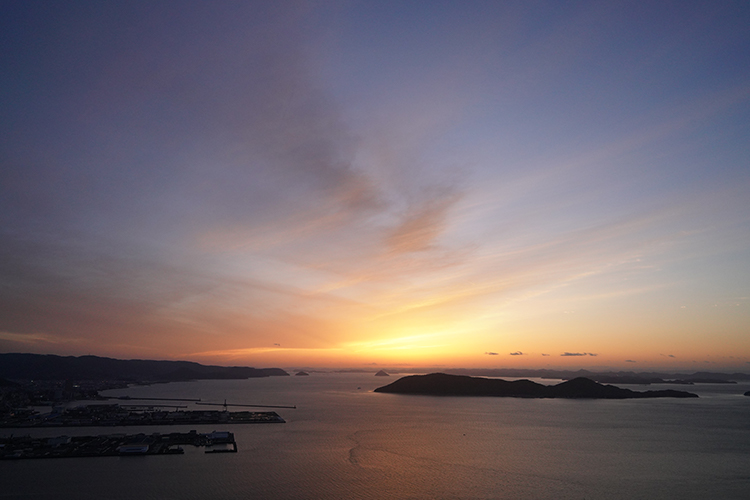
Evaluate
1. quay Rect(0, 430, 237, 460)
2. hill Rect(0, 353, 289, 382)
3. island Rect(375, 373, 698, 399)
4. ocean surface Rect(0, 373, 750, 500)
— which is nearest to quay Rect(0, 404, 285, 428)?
Answer: ocean surface Rect(0, 373, 750, 500)

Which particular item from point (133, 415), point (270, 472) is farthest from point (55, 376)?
point (270, 472)

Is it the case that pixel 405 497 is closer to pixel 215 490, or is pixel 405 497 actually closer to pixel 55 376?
pixel 215 490

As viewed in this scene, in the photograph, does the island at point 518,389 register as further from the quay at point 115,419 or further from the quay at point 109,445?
the quay at point 109,445

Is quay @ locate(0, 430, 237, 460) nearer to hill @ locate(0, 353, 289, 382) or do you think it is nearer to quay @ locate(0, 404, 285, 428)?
quay @ locate(0, 404, 285, 428)

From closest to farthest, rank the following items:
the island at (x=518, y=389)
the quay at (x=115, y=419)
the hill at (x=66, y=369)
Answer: the quay at (x=115, y=419) < the island at (x=518, y=389) < the hill at (x=66, y=369)

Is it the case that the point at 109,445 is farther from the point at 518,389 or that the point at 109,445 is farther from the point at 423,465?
the point at 518,389

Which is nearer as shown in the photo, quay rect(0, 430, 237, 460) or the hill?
quay rect(0, 430, 237, 460)

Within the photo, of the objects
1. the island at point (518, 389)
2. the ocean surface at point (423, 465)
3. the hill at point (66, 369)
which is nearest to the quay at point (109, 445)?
the ocean surface at point (423, 465)
